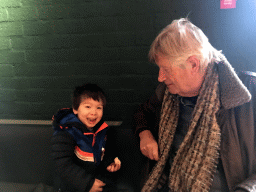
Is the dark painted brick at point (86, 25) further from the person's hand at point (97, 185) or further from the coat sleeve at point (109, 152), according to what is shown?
the person's hand at point (97, 185)

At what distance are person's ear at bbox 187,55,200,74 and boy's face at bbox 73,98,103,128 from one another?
0.64 meters

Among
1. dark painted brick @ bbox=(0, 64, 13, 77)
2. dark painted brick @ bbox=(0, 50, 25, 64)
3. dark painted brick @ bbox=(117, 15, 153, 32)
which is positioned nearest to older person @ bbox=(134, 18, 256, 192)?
dark painted brick @ bbox=(117, 15, 153, 32)

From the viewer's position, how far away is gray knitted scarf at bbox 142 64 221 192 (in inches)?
46.3

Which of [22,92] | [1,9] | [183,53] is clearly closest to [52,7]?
[1,9]

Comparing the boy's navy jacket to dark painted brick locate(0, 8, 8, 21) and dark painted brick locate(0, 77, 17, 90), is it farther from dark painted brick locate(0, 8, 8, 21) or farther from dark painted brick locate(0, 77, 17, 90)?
dark painted brick locate(0, 8, 8, 21)

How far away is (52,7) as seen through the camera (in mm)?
1794

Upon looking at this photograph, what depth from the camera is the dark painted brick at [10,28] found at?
188 cm

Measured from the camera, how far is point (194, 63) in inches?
47.6

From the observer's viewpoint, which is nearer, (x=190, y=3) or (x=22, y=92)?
(x=190, y=3)

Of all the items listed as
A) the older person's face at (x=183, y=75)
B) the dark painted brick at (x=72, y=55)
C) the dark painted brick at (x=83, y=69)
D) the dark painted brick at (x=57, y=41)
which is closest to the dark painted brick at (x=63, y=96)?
the dark painted brick at (x=83, y=69)

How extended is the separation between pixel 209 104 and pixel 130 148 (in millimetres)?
790

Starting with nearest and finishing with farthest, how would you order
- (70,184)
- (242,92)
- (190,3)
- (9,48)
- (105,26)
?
1. (242,92)
2. (70,184)
3. (190,3)
4. (105,26)
5. (9,48)

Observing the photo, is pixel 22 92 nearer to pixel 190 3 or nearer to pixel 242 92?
pixel 190 3

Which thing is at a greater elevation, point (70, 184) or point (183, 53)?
point (183, 53)
